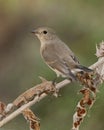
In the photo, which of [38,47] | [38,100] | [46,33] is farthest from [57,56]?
[38,47]

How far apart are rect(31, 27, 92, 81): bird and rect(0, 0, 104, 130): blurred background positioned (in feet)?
2.31

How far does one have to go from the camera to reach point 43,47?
509cm

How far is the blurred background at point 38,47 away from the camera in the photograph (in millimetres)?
6371

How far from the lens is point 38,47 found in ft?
27.2

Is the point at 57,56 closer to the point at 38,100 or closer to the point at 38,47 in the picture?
the point at 38,100

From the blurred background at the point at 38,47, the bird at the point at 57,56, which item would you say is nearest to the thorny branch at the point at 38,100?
the bird at the point at 57,56

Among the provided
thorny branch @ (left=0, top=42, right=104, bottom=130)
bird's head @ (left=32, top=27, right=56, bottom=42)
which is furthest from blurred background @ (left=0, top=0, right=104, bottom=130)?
thorny branch @ (left=0, top=42, right=104, bottom=130)

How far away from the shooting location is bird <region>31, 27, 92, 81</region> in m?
4.25

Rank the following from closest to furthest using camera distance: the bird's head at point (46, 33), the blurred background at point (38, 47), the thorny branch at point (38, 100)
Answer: the thorny branch at point (38, 100)
the bird's head at point (46, 33)
the blurred background at point (38, 47)

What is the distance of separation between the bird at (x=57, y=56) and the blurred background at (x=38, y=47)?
71 centimetres

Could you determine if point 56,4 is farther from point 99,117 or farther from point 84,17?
point 99,117

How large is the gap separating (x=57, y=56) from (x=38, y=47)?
12.3 ft

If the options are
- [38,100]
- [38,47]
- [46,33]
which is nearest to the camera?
[38,100]

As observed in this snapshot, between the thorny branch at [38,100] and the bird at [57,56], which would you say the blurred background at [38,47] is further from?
the thorny branch at [38,100]
